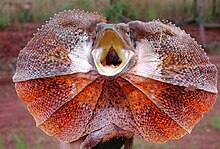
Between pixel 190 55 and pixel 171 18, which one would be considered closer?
pixel 190 55

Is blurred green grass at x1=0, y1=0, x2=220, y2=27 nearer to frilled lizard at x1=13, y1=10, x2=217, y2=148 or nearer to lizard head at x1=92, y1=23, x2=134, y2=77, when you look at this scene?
frilled lizard at x1=13, y1=10, x2=217, y2=148

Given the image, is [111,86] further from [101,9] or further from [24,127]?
[101,9]

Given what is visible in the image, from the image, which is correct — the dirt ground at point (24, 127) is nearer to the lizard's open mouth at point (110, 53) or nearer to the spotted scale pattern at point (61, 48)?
the spotted scale pattern at point (61, 48)

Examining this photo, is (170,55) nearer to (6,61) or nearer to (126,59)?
(126,59)

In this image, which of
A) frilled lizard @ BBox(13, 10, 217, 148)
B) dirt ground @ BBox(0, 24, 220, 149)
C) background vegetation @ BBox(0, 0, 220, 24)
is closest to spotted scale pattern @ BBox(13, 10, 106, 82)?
frilled lizard @ BBox(13, 10, 217, 148)

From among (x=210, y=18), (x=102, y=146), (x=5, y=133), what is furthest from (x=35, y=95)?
(x=210, y=18)

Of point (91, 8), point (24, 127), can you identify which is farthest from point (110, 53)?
point (91, 8)

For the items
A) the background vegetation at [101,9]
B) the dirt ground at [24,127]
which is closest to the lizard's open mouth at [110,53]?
the dirt ground at [24,127]
